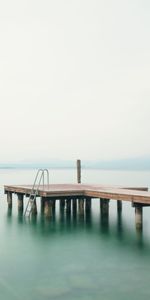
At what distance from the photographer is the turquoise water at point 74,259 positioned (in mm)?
12469

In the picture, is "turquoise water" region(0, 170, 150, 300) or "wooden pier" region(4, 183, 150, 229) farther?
"wooden pier" region(4, 183, 150, 229)

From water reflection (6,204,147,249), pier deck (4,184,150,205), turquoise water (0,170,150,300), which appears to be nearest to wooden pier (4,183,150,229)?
pier deck (4,184,150,205)

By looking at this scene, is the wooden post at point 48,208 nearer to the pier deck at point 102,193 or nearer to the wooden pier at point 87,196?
the wooden pier at point 87,196

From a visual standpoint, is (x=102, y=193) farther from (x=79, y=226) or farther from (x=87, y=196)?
(x=79, y=226)

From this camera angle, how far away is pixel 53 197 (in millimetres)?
Answer: 23719

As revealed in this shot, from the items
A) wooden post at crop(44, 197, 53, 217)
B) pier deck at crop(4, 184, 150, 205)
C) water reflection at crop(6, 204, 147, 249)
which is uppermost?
pier deck at crop(4, 184, 150, 205)

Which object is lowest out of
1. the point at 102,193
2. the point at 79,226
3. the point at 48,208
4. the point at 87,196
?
the point at 79,226

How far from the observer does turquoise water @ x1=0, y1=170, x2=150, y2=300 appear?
40.9ft

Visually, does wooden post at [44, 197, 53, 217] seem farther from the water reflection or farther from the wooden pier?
the water reflection

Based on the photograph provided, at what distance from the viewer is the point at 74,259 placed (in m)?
16.5

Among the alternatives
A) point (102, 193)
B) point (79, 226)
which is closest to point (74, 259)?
point (102, 193)

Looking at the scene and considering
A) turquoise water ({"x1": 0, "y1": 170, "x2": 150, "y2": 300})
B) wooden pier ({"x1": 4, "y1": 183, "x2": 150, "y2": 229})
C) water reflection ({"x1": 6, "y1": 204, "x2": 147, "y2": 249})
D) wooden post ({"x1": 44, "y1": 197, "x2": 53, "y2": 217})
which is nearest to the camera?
turquoise water ({"x1": 0, "y1": 170, "x2": 150, "y2": 300})

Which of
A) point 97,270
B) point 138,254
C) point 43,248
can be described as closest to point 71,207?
point 43,248

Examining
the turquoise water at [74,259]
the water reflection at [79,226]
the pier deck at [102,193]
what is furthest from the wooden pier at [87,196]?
the turquoise water at [74,259]
